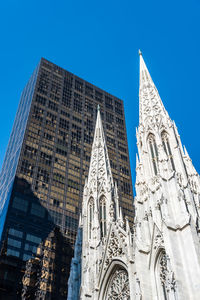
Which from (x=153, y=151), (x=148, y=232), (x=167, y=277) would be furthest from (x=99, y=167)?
(x=167, y=277)

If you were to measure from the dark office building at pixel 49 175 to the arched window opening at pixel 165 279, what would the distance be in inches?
735

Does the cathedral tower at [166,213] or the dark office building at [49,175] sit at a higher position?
the dark office building at [49,175]

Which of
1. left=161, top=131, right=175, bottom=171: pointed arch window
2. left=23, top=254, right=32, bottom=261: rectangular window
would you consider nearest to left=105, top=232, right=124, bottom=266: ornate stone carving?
left=161, top=131, right=175, bottom=171: pointed arch window

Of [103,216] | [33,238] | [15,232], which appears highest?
[15,232]

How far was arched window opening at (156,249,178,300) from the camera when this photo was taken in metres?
23.6

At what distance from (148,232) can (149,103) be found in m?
18.7

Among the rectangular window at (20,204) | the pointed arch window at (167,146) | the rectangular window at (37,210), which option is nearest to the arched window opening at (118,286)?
the pointed arch window at (167,146)

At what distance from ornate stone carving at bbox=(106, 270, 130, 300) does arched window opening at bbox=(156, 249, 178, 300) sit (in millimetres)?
3649

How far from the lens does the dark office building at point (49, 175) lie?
45656mm

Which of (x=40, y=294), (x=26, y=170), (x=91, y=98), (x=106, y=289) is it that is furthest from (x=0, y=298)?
(x=91, y=98)

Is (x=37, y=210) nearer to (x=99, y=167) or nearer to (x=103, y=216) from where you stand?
(x=99, y=167)

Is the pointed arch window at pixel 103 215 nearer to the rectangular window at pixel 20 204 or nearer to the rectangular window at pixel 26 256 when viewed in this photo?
the rectangular window at pixel 26 256

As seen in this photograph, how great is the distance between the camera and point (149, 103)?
146ft

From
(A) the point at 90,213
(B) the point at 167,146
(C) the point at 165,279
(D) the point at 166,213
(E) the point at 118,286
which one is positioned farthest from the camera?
(A) the point at 90,213
